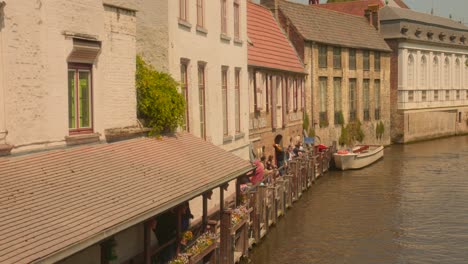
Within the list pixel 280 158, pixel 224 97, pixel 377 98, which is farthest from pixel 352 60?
pixel 224 97

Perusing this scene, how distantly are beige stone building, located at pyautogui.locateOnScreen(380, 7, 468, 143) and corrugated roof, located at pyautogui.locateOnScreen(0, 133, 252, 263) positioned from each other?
138 feet

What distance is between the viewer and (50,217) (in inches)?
332

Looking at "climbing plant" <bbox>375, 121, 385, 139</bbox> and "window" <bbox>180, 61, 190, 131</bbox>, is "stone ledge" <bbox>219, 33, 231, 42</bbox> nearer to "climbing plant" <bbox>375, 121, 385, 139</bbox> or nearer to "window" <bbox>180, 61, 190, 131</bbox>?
"window" <bbox>180, 61, 190, 131</bbox>

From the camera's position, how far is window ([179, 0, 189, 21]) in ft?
58.7

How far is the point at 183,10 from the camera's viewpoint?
59.4 ft

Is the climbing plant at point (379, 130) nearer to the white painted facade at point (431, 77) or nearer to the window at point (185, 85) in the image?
the white painted facade at point (431, 77)

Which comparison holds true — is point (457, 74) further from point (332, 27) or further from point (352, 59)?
point (332, 27)

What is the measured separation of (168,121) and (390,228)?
9.35m

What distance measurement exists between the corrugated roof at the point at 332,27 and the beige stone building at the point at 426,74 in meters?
3.97

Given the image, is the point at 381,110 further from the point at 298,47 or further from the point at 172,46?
the point at 172,46

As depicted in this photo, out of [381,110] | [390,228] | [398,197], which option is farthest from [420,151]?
[390,228]

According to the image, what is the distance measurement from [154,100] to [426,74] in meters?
47.1

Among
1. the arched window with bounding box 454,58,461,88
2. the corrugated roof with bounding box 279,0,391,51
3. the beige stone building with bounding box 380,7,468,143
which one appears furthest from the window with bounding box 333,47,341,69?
the arched window with bounding box 454,58,461,88

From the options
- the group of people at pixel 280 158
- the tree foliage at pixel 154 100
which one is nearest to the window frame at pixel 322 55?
the group of people at pixel 280 158
